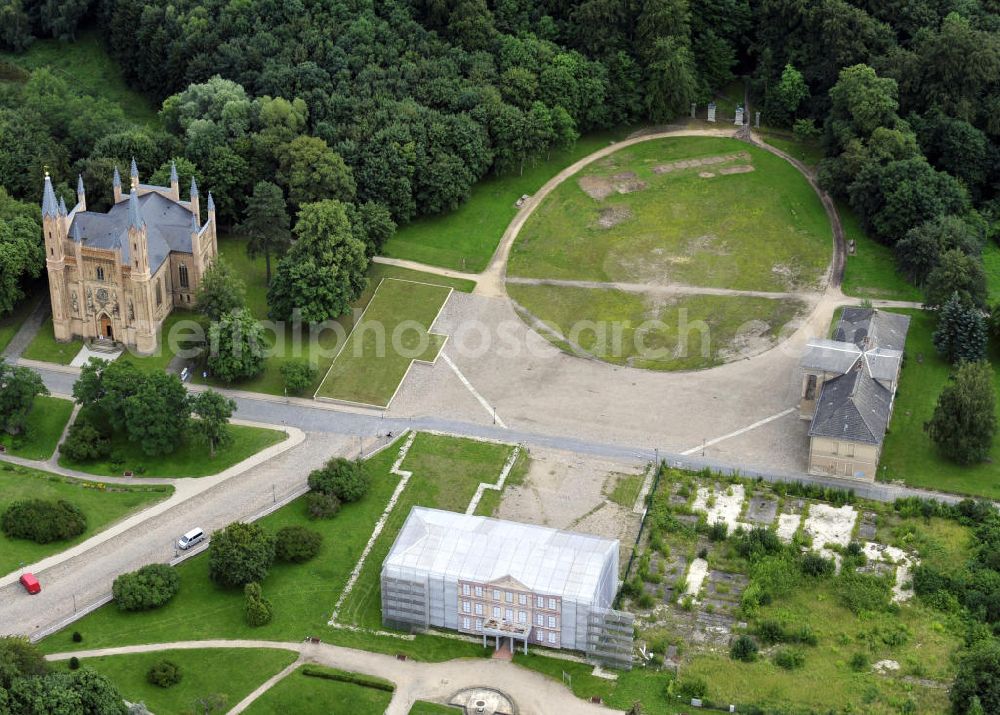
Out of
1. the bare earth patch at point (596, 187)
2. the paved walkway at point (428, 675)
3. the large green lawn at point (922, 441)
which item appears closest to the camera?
the paved walkway at point (428, 675)

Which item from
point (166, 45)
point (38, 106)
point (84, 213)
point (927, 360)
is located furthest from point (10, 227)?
point (927, 360)

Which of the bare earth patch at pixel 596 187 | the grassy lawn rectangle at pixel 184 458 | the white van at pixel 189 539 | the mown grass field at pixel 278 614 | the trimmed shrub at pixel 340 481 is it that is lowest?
the mown grass field at pixel 278 614

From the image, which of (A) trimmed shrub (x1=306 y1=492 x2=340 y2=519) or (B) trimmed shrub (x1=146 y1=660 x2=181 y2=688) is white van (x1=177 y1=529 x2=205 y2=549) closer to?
(A) trimmed shrub (x1=306 y1=492 x2=340 y2=519)

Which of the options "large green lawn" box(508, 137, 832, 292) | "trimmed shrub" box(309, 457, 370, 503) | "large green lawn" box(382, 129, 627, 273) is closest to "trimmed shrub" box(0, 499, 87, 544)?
"trimmed shrub" box(309, 457, 370, 503)

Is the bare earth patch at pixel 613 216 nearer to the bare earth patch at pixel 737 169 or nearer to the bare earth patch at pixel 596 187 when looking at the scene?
the bare earth patch at pixel 596 187

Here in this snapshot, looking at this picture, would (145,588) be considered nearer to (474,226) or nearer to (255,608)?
(255,608)

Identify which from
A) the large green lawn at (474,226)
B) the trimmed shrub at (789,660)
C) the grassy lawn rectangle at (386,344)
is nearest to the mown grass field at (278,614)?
the grassy lawn rectangle at (386,344)

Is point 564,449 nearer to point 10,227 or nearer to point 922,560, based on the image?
point 922,560
